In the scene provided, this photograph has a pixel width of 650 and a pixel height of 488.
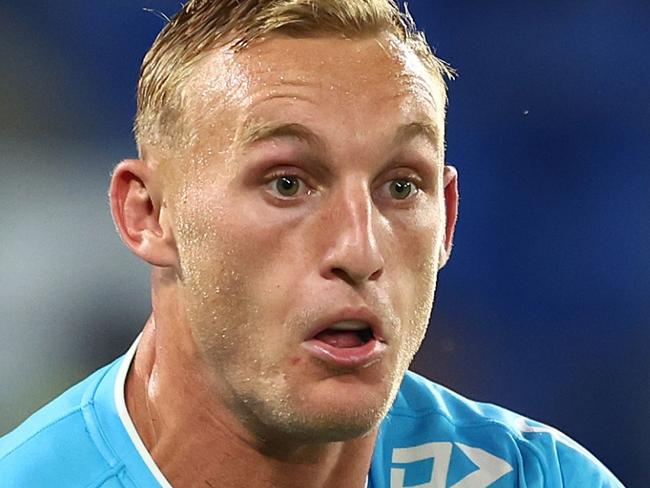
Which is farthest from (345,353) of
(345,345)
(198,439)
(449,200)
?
(449,200)

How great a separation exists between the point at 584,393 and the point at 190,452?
1.27m

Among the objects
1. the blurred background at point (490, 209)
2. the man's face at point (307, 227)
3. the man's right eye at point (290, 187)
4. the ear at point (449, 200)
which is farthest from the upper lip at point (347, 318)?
the blurred background at point (490, 209)

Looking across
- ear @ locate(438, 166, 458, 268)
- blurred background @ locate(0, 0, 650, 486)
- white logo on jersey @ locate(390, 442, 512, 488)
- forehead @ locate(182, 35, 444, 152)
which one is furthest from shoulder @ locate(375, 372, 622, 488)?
blurred background @ locate(0, 0, 650, 486)

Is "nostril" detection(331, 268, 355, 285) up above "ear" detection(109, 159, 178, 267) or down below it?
below

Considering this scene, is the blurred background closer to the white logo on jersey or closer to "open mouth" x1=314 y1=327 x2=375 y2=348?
the white logo on jersey

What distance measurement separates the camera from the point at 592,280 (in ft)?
8.71

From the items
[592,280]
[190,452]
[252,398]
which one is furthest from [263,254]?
[592,280]

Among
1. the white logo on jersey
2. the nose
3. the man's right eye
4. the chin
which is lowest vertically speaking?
the white logo on jersey

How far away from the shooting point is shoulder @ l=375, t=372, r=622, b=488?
5.80 feet

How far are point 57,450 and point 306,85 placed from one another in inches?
23.1

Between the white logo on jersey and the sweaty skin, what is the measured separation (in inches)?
9.3

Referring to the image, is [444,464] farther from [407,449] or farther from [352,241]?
[352,241]

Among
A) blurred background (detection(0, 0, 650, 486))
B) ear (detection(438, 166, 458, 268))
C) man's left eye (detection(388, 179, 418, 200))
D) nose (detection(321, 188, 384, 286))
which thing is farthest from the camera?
blurred background (detection(0, 0, 650, 486))

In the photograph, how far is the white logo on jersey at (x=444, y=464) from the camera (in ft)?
5.79
